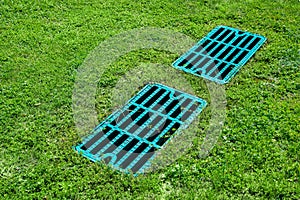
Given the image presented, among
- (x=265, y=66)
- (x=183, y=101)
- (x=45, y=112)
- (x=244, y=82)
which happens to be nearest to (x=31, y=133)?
(x=45, y=112)

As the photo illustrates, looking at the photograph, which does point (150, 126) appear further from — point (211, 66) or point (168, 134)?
point (211, 66)

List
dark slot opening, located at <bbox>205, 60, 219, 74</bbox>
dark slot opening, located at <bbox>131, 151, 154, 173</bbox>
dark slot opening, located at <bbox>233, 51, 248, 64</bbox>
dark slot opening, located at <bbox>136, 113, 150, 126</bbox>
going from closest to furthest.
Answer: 1. dark slot opening, located at <bbox>131, 151, 154, 173</bbox>
2. dark slot opening, located at <bbox>136, 113, 150, 126</bbox>
3. dark slot opening, located at <bbox>205, 60, 219, 74</bbox>
4. dark slot opening, located at <bbox>233, 51, 248, 64</bbox>

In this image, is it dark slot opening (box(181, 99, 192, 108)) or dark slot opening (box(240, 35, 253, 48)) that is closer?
dark slot opening (box(181, 99, 192, 108))

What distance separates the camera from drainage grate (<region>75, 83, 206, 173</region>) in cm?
409

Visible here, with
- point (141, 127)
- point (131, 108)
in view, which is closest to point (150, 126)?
point (141, 127)

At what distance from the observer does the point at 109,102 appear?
4.66 metres

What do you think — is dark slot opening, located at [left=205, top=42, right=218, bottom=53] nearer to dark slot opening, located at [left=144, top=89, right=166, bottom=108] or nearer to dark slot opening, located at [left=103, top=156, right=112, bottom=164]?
dark slot opening, located at [left=144, top=89, right=166, bottom=108]

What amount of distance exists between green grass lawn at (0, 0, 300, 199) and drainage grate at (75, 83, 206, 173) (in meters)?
0.13

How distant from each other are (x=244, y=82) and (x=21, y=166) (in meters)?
2.50

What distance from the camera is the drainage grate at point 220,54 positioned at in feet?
16.8

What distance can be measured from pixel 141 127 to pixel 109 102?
1.58ft

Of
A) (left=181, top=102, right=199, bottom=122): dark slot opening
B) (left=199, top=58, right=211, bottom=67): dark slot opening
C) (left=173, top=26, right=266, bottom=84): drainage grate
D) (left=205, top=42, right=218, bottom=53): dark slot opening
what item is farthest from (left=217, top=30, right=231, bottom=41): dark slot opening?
(left=181, top=102, right=199, bottom=122): dark slot opening

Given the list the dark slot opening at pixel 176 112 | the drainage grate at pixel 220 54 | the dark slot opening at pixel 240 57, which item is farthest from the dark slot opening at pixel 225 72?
the dark slot opening at pixel 176 112

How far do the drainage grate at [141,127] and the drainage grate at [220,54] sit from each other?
49 cm
